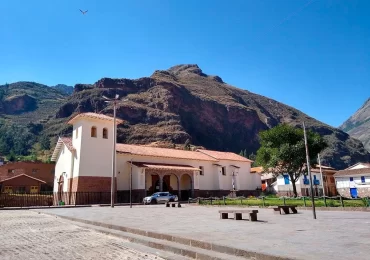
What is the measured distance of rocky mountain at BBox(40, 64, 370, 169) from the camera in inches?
4225

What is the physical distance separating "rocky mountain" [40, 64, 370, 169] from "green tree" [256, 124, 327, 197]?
57.6 metres

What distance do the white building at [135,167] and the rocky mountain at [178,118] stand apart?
49.7m

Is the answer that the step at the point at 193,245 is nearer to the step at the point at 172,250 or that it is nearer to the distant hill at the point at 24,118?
the step at the point at 172,250

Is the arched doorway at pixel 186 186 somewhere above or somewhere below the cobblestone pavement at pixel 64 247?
above

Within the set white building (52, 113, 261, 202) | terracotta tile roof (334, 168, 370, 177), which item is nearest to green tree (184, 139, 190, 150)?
white building (52, 113, 261, 202)

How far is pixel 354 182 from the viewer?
4694 centimetres

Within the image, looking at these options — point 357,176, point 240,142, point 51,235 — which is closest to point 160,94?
Answer: point 240,142

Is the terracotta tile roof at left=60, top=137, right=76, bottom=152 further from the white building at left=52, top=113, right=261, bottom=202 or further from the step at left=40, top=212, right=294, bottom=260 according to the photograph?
the step at left=40, top=212, right=294, bottom=260

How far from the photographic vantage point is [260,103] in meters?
176

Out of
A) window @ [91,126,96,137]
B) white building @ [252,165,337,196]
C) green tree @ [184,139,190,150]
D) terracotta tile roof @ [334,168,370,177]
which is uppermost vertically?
green tree @ [184,139,190,150]

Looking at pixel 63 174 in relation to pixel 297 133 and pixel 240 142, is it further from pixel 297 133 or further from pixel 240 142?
pixel 240 142

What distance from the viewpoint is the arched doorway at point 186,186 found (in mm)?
42478

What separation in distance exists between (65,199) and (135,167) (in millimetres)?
8553

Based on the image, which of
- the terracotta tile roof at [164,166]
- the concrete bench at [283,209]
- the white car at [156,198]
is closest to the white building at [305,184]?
the terracotta tile roof at [164,166]
